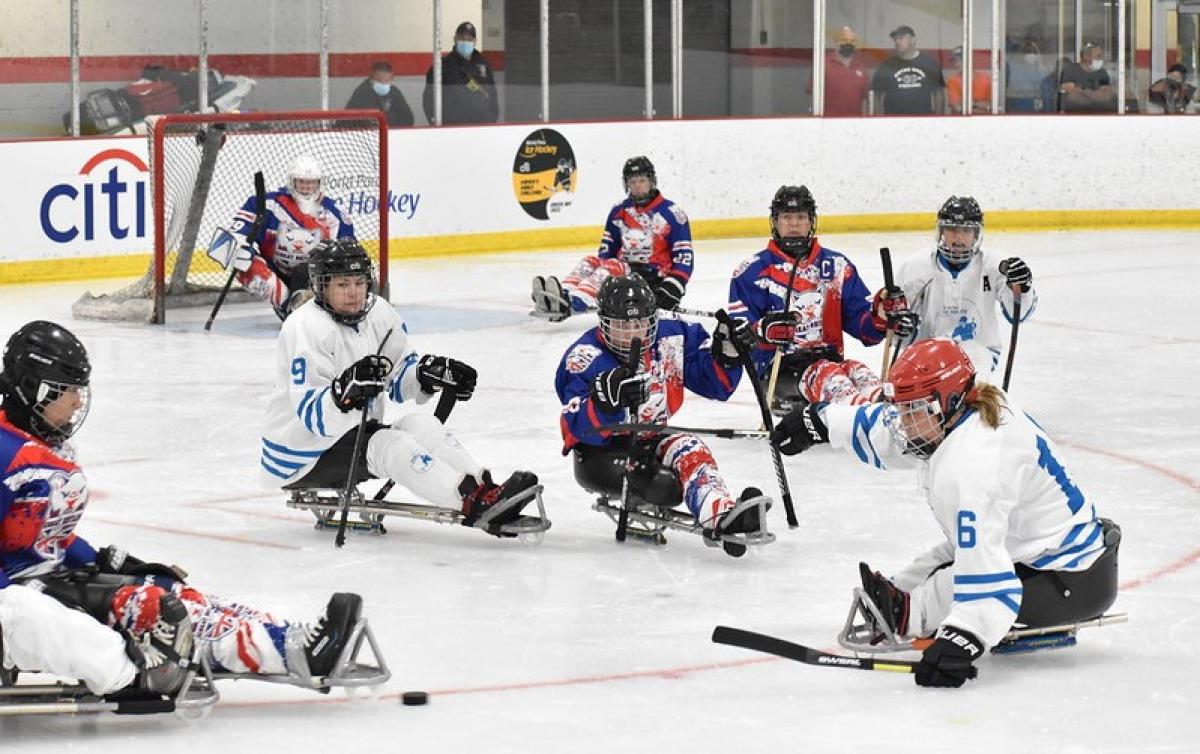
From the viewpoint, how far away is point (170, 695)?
12.4 ft

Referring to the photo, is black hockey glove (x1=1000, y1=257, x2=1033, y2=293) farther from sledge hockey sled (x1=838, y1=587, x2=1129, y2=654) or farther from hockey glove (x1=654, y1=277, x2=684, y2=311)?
sledge hockey sled (x1=838, y1=587, x2=1129, y2=654)

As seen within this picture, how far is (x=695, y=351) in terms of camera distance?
5.72 metres

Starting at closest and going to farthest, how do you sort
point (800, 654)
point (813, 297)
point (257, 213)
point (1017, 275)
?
point (800, 654) → point (1017, 275) → point (813, 297) → point (257, 213)

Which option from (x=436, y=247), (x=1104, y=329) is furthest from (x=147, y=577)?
(x=436, y=247)

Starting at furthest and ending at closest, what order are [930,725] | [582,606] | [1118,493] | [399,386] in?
1. [1118,493]
2. [399,386]
3. [582,606]
4. [930,725]

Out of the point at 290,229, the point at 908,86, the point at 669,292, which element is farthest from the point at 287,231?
the point at 908,86

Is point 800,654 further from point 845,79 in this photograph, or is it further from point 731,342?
point 845,79

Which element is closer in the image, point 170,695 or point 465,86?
point 170,695

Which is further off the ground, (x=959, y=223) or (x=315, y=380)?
(x=959, y=223)

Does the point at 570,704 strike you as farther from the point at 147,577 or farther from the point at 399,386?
the point at 399,386

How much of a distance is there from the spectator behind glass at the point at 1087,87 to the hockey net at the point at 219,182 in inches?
208

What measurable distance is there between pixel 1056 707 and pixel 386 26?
9584mm

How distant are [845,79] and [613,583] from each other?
961cm

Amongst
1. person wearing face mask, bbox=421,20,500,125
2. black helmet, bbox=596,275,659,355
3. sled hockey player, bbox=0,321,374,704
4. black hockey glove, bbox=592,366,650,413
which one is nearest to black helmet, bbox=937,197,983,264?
black helmet, bbox=596,275,659,355
